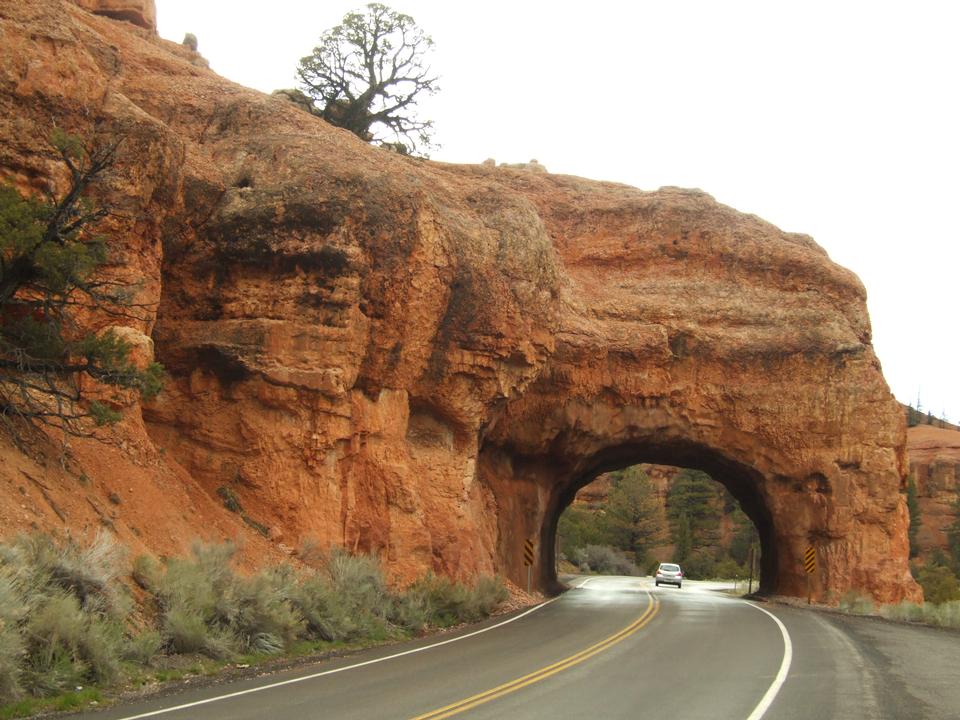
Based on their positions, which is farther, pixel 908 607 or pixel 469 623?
pixel 908 607

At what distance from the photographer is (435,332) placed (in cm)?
2452

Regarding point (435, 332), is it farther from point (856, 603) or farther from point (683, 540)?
point (683, 540)

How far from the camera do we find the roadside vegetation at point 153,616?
10.2 meters

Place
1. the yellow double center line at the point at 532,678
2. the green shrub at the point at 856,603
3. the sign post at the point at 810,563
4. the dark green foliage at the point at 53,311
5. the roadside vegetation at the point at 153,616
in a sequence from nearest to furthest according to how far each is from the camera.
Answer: the yellow double center line at the point at 532,678
the roadside vegetation at the point at 153,616
the dark green foliage at the point at 53,311
the green shrub at the point at 856,603
the sign post at the point at 810,563

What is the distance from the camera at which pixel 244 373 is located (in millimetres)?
20984

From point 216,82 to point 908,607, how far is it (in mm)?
22059

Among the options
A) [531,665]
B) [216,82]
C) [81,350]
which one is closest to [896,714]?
[531,665]

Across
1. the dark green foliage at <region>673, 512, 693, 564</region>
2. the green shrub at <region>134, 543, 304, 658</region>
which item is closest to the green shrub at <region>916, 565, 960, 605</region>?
the dark green foliage at <region>673, 512, 693, 564</region>

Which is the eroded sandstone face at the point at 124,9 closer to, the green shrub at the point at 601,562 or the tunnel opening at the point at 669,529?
the green shrub at the point at 601,562

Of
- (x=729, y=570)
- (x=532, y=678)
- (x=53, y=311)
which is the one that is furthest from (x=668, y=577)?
(x=53, y=311)

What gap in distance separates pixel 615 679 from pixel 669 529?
226 feet

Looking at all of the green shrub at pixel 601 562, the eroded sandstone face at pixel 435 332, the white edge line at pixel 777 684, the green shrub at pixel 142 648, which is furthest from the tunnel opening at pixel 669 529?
the green shrub at pixel 142 648

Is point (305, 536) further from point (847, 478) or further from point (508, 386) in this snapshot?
point (847, 478)

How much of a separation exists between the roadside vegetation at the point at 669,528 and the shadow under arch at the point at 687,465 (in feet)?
103
